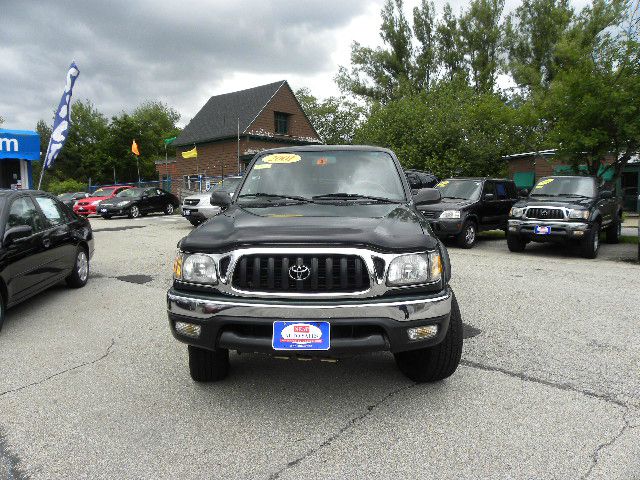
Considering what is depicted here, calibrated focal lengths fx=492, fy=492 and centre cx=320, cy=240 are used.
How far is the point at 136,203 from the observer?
21922mm

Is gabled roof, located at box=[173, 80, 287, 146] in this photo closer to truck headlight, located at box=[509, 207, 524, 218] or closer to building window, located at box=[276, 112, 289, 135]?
building window, located at box=[276, 112, 289, 135]

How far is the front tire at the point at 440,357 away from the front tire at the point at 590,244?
7769 millimetres

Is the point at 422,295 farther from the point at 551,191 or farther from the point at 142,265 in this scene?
the point at 551,191

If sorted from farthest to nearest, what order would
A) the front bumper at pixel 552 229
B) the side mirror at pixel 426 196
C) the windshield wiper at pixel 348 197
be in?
the front bumper at pixel 552 229 < the side mirror at pixel 426 196 < the windshield wiper at pixel 348 197

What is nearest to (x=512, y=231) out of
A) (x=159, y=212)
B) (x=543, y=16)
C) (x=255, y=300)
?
(x=255, y=300)

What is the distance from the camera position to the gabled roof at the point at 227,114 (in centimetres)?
3356

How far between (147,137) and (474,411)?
2368 inches

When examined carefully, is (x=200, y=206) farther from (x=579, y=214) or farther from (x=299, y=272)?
(x=299, y=272)

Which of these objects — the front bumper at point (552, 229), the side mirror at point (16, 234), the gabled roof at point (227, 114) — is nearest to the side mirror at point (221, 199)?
the side mirror at point (16, 234)

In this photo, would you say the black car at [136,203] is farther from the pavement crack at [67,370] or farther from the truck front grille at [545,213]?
the pavement crack at [67,370]

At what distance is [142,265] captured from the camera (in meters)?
9.09

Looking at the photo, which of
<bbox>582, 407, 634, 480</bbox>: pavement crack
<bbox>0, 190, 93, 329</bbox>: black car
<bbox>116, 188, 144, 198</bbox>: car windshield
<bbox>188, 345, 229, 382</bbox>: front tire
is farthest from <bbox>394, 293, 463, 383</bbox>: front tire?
<bbox>116, 188, 144, 198</bbox>: car windshield

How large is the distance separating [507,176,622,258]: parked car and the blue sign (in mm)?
15005

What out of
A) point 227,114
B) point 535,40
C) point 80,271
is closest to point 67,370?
point 80,271
